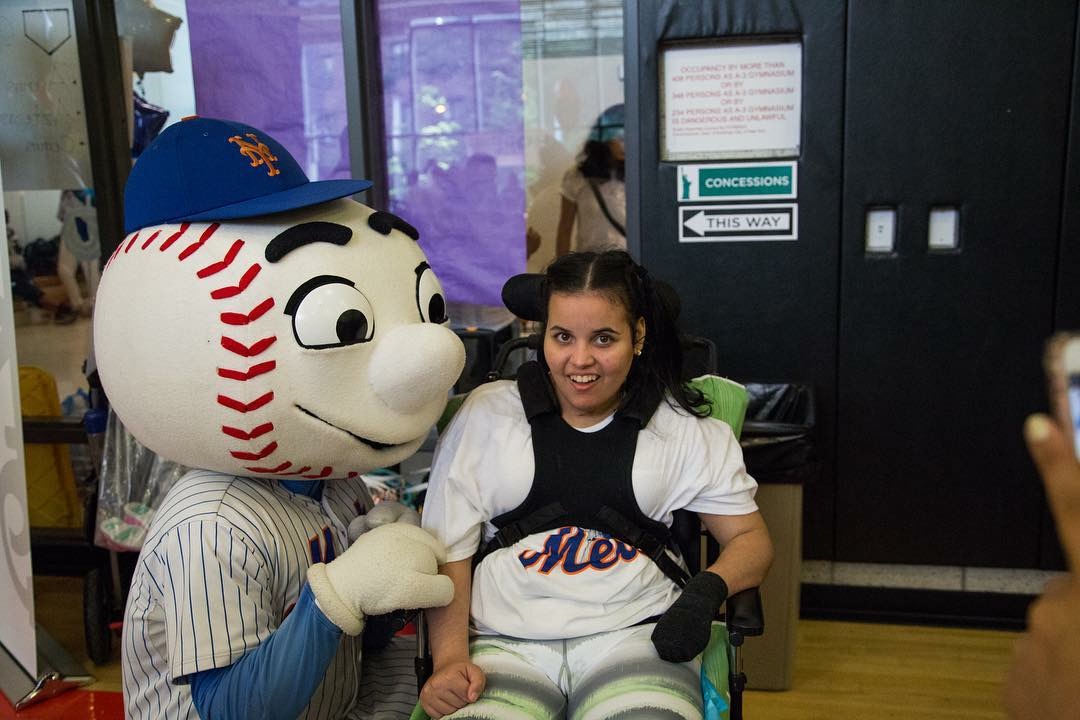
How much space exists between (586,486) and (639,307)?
0.36 metres

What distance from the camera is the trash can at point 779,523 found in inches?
102

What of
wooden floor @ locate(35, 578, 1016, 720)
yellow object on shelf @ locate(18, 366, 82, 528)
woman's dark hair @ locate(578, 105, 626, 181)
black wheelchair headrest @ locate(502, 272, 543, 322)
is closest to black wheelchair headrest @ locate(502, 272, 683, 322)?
black wheelchair headrest @ locate(502, 272, 543, 322)

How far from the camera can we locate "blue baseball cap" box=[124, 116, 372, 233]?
1.48m

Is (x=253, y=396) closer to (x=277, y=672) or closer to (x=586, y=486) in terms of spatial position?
(x=277, y=672)

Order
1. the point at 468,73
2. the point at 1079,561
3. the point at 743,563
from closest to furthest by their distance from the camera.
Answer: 1. the point at 1079,561
2. the point at 743,563
3. the point at 468,73

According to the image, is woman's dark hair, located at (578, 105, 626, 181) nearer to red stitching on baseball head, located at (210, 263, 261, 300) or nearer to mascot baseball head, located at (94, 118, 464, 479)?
mascot baseball head, located at (94, 118, 464, 479)

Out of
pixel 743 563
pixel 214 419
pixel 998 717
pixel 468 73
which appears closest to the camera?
pixel 214 419

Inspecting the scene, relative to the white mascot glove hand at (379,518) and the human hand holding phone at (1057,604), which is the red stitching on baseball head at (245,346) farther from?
the human hand holding phone at (1057,604)

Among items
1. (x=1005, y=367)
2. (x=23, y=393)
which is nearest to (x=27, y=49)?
(x=23, y=393)

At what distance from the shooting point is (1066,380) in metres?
0.69

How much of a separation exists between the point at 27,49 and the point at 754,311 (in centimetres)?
284

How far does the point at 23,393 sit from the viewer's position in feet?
11.7

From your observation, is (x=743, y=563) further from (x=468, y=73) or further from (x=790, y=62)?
(x=468, y=73)

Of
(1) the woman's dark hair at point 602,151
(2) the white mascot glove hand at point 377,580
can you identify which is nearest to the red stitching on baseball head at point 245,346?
(2) the white mascot glove hand at point 377,580
